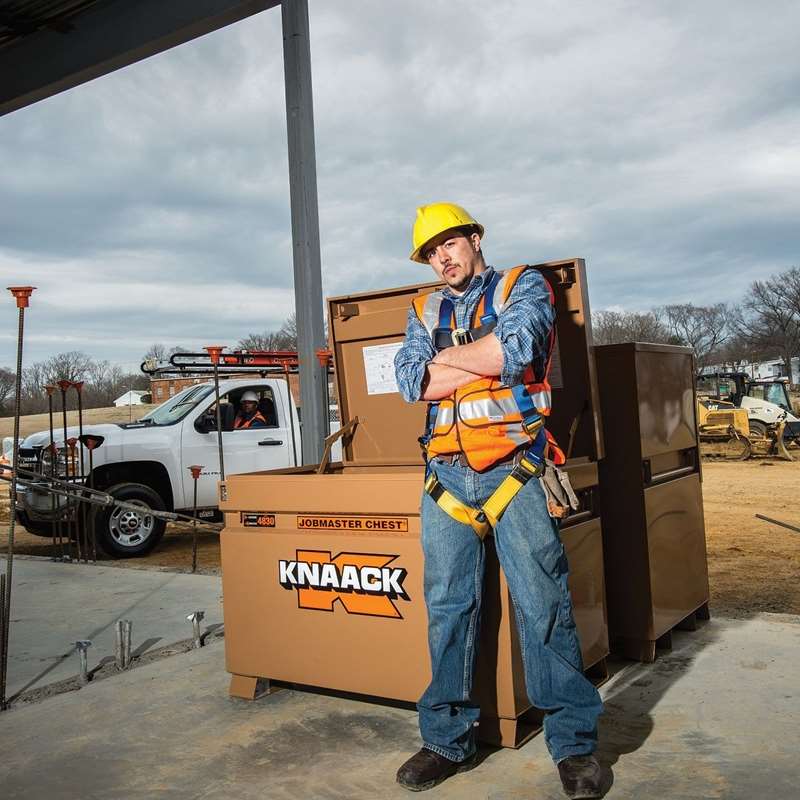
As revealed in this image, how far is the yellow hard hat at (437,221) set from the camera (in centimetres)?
328

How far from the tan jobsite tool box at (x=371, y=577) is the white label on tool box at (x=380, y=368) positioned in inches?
17.7

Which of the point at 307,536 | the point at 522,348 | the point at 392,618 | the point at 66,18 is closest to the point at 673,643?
the point at 392,618

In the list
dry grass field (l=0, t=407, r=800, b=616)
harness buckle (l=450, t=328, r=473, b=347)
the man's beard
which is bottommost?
dry grass field (l=0, t=407, r=800, b=616)

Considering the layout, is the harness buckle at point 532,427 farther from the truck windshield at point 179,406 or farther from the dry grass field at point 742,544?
the truck windshield at point 179,406

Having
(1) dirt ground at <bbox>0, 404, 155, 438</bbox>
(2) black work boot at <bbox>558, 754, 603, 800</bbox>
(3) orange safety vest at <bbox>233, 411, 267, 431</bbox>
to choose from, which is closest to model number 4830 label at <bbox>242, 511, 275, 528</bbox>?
(2) black work boot at <bbox>558, 754, 603, 800</bbox>

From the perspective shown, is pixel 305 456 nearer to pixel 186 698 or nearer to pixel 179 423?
pixel 186 698

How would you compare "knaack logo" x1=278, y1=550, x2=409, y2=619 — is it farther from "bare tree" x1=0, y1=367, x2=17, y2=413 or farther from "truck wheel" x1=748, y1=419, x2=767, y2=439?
"bare tree" x1=0, y1=367, x2=17, y2=413

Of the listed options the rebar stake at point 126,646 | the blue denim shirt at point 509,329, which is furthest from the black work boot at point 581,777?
the rebar stake at point 126,646

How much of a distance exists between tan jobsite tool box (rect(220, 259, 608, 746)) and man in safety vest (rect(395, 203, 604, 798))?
0.27 metres

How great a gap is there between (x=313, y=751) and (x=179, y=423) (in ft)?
25.1

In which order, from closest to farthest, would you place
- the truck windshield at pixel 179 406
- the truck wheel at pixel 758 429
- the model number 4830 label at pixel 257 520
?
1. the model number 4830 label at pixel 257 520
2. the truck windshield at pixel 179 406
3. the truck wheel at pixel 758 429

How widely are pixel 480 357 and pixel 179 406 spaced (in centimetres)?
860

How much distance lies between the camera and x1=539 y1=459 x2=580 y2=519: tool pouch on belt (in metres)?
3.10

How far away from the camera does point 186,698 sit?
14.0 feet
